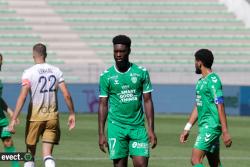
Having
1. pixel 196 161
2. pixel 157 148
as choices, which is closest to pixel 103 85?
pixel 196 161

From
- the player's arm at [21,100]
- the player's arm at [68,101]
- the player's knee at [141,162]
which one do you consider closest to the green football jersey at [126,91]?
the player's knee at [141,162]

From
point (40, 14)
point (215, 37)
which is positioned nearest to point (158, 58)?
point (215, 37)

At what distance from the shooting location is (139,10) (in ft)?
152

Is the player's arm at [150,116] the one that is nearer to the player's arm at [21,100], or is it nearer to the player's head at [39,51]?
the player's head at [39,51]

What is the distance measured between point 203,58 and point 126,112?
1.49 m

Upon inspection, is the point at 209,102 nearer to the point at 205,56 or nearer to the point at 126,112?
the point at 205,56

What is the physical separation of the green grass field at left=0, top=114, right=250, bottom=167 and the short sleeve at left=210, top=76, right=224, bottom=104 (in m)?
4.57

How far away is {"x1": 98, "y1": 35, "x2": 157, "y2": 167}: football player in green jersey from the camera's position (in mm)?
10188

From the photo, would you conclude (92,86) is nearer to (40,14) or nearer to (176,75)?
(176,75)

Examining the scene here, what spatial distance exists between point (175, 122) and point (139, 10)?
17981 millimetres

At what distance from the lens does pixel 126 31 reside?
44562 mm

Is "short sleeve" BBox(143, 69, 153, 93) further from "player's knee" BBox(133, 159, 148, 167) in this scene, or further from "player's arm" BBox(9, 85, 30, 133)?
"player's arm" BBox(9, 85, 30, 133)

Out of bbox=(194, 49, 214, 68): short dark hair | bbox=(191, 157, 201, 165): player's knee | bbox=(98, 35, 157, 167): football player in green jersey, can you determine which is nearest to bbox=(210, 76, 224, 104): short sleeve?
bbox=(194, 49, 214, 68): short dark hair

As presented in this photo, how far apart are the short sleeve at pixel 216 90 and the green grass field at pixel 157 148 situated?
457 cm
